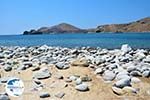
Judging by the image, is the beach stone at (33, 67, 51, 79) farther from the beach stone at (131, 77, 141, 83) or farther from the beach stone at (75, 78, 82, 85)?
the beach stone at (131, 77, 141, 83)

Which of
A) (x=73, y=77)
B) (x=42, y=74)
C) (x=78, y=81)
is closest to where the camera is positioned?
(x=78, y=81)

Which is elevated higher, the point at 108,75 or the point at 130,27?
the point at 108,75

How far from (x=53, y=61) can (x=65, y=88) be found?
3.16 metres

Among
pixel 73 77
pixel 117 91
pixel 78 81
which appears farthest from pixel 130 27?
pixel 117 91

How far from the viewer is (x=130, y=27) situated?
164 metres

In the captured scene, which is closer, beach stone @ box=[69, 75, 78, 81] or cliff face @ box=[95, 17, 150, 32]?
beach stone @ box=[69, 75, 78, 81]

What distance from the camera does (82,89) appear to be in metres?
8.70

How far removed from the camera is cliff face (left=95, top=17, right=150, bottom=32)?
156 meters

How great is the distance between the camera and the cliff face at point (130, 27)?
15591 centimetres

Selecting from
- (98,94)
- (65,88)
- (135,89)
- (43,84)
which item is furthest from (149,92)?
(43,84)

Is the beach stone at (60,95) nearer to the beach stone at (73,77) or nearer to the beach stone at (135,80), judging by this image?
the beach stone at (73,77)

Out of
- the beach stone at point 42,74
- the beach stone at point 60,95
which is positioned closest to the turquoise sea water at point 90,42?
the beach stone at point 42,74

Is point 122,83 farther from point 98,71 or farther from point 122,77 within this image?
point 98,71

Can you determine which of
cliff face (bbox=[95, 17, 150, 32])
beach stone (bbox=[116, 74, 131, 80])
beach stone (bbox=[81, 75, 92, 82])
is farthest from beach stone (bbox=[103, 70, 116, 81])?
cliff face (bbox=[95, 17, 150, 32])
